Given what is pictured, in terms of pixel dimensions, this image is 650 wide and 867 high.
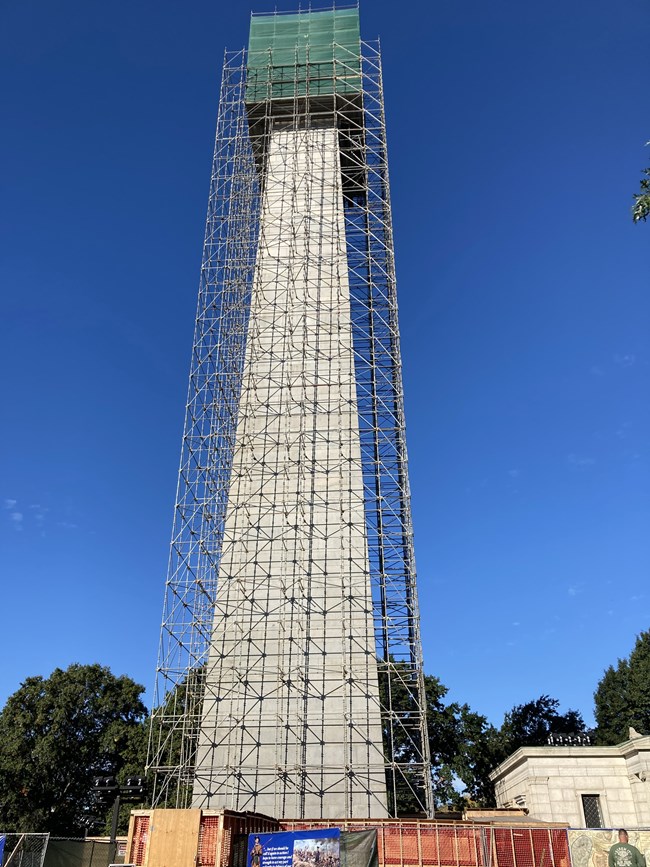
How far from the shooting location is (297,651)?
1103 inches

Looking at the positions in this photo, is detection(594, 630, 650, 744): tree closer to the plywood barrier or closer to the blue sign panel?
the plywood barrier

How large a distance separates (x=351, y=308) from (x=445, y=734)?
25.1m

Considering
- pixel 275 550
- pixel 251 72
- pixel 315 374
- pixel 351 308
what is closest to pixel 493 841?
pixel 275 550

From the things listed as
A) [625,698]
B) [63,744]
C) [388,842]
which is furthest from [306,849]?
[625,698]

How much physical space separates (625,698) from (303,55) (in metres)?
47.0

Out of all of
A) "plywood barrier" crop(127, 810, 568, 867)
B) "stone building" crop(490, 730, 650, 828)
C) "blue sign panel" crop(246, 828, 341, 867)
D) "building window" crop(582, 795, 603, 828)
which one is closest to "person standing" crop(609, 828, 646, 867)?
"blue sign panel" crop(246, 828, 341, 867)

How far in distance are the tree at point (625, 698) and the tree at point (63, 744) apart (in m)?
32.0

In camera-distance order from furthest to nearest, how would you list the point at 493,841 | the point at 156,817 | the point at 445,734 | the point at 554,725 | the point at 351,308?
the point at 554,725 < the point at 445,734 < the point at 351,308 < the point at 493,841 < the point at 156,817

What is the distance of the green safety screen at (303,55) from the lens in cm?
4100

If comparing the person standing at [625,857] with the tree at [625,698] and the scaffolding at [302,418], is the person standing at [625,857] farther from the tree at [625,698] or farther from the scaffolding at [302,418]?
the tree at [625,698]

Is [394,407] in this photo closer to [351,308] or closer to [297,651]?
[351,308]

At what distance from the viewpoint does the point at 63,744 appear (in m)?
40.1

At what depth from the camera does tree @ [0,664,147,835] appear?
3828 cm

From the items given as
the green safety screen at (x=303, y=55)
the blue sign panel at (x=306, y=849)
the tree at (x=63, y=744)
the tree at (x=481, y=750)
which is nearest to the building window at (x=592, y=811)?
the tree at (x=481, y=750)
